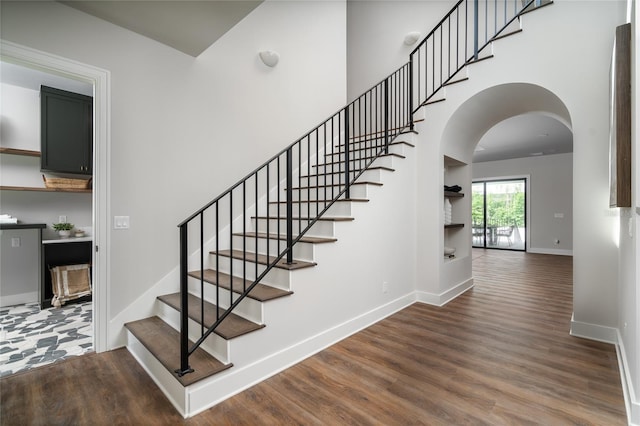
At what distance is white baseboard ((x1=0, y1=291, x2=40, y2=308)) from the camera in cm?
368

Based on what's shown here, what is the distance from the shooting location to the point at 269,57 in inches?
143

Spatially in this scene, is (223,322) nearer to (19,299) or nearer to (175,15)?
(175,15)

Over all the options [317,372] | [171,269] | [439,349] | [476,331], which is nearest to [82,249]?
[171,269]

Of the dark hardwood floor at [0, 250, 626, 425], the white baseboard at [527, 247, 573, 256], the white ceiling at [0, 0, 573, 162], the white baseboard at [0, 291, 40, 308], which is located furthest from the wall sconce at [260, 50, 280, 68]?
the white baseboard at [527, 247, 573, 256]

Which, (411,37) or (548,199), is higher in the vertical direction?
(411,37)

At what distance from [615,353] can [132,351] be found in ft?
13.0

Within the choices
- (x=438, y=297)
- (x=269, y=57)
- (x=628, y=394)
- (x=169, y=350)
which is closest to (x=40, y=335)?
(x=169, y=350)

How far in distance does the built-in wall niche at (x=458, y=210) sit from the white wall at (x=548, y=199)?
19.2 ft

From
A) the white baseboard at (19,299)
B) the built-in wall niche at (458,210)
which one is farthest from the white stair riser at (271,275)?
the white baseboard at (19,299)

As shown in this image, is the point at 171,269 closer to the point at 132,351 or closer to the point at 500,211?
the point at 132,351

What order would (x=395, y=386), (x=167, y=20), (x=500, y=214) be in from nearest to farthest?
(x=395, y=386) < (x=167, y=20) < (x=500, y=214)

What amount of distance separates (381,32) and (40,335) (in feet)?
21.2

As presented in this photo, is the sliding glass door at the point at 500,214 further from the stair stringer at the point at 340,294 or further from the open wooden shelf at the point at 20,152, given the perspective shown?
the open wooden shelf at the point at 20,152

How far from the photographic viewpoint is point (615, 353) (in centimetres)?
240
